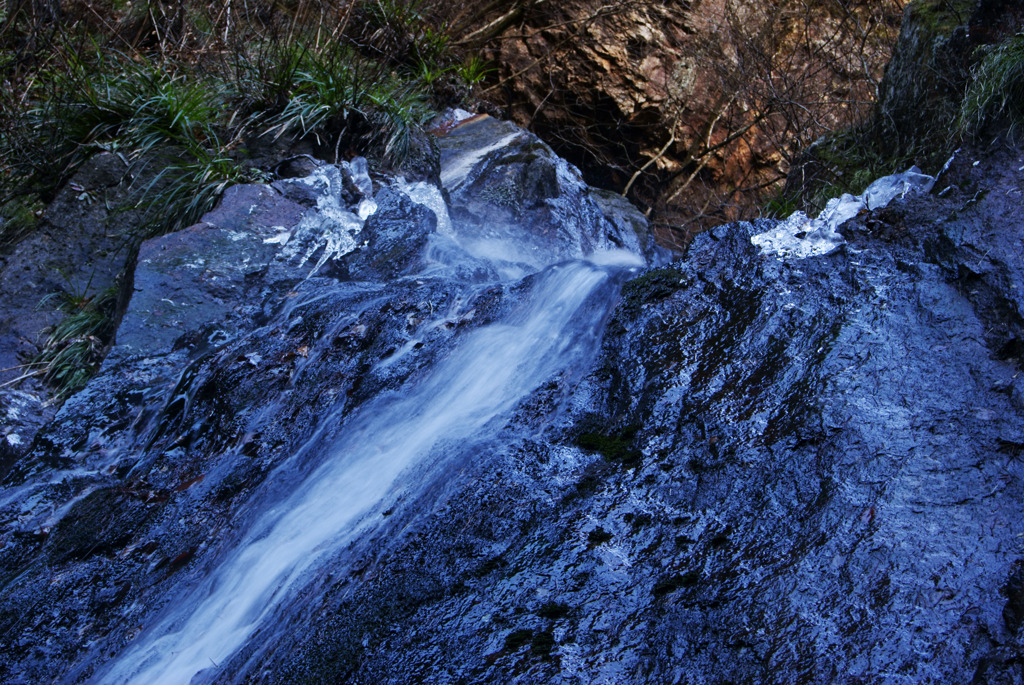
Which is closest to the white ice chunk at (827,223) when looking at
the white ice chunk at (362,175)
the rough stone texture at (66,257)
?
A: the white ice chunk at (362,175)

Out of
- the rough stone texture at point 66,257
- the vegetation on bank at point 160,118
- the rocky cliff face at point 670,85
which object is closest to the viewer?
the rough stone texture at point 66,257

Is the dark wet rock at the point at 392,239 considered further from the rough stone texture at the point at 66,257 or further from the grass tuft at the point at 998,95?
the grass tuft at the point at 998,95

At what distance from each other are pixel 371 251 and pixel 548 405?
2035 millimetres

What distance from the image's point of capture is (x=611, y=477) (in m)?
2.59

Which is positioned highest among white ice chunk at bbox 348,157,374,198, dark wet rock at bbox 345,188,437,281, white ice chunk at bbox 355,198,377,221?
white ice chunk at bbox 348,157,374,198

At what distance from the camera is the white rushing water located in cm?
243

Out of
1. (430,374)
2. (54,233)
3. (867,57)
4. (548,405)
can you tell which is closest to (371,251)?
(430,374)

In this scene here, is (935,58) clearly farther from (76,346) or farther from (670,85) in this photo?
(76,346)

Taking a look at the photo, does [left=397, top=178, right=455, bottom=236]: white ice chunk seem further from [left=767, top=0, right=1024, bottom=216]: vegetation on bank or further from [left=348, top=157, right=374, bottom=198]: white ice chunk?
[left=767, top=0, right=1024, bottom=216]: vegetation on bank

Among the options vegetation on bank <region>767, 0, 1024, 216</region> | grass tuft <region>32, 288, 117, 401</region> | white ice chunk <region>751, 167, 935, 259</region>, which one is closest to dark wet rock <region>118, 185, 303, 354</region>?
grass tuft <region>32, 288, 117, 401</region>

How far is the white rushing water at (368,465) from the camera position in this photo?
95.7 inches

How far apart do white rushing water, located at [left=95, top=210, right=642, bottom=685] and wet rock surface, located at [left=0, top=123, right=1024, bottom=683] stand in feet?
0.14

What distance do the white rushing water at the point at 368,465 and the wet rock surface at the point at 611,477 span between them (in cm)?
4

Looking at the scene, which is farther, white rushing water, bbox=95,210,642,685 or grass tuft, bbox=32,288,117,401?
grass tuft, bbox=32,288,117,401
